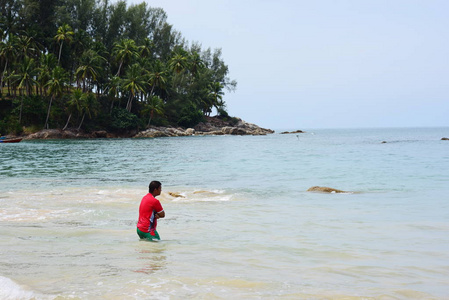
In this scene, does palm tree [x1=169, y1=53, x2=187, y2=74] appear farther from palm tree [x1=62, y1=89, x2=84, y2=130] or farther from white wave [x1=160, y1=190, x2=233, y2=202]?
white wave [x1=160, y1=190, x2=233, y2=202]

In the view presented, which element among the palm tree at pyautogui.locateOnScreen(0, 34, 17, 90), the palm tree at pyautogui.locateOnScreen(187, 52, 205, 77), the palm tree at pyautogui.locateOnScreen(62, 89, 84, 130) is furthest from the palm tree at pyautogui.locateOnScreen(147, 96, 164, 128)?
the palm tree at pyautogui.locateOnScreen(0, 34, 17, 90)

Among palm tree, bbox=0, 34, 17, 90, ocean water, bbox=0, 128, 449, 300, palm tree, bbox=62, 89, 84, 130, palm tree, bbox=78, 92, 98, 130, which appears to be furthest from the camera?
palm tree, bbox=78, 92, 98, 130

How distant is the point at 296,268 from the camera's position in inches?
275

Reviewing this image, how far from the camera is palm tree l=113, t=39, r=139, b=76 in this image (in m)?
83.2

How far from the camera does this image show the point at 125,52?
83375mm

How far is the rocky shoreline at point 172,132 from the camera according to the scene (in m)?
72.2

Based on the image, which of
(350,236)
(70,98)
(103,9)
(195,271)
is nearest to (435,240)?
(350,236)

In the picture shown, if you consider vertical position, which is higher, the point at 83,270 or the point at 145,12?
the point at 145,12

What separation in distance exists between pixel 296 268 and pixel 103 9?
95.6 metres

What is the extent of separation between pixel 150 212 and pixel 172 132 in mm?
80505

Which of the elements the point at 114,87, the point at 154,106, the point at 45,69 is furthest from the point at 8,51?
the point at 154,106

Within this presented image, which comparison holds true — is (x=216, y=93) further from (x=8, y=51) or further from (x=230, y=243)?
(x=230, y=243)

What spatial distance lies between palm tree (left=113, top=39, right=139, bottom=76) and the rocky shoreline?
13079 mm

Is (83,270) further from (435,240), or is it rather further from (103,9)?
(103,9)
